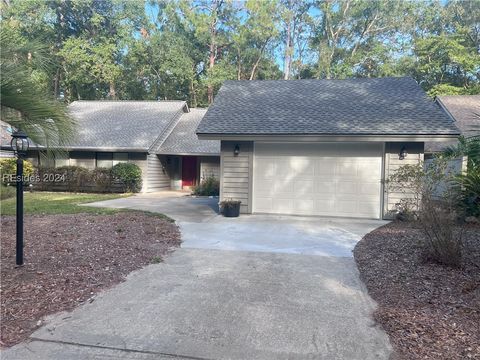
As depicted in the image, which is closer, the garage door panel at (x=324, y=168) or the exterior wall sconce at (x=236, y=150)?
the garage door panel at (x=324, y=168)

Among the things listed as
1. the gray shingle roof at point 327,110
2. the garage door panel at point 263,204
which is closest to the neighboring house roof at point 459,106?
the gray shingle roof at point 327,110

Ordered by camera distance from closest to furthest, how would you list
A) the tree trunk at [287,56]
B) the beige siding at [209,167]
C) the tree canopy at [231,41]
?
the beige siding at [209,167] → the tree canopy at [231,41] → the tree trunk at [287,56]

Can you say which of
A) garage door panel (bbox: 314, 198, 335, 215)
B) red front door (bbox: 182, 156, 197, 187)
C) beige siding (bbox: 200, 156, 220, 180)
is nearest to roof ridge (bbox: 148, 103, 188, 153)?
red front door (bbox: 182, 156, 197, 187)

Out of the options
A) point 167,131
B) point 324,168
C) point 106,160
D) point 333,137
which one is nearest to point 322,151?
point 324,168

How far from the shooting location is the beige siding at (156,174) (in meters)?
18.2

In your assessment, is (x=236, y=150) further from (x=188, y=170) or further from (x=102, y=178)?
(x=188, y=170)

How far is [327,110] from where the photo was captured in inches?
434

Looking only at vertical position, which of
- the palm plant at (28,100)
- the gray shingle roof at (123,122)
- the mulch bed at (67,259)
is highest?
the gray shingle roof at (123,122)

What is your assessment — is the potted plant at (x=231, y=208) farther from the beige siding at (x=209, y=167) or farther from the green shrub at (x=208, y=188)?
the beige siding at (x=209, y=167)

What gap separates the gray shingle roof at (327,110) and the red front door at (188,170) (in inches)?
319

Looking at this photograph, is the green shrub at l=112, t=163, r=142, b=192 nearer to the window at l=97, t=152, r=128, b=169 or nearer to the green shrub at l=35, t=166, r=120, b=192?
the green shrub at l=35, t=166, r=120, b=192

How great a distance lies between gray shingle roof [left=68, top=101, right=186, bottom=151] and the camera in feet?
58.9

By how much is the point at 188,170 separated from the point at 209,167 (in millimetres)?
2363

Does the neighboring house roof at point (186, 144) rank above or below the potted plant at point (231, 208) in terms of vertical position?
above
